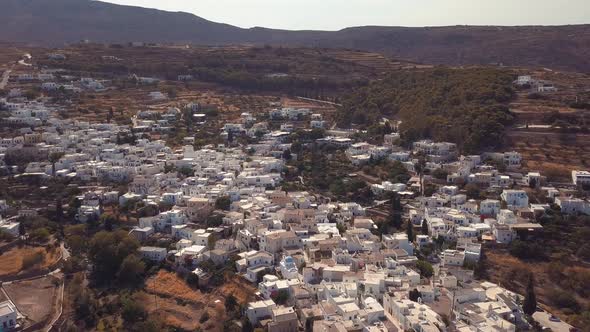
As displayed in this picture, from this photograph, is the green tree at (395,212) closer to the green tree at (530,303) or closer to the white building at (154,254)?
the green tree at (530,303)

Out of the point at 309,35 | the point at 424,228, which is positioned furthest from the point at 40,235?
the point at 309,35

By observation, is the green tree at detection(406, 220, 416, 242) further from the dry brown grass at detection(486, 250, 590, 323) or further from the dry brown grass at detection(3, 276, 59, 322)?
the dry brown grass at detection(3, 276, 59, 322)

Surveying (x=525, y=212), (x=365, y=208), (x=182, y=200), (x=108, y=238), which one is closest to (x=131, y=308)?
(x=108, y=238)

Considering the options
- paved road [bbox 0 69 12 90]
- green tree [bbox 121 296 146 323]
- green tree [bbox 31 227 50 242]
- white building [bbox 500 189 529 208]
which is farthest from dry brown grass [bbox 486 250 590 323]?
paved road [bbox 0 69 12 90]

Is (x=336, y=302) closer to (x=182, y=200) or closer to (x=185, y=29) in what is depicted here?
(x=182, y=200)

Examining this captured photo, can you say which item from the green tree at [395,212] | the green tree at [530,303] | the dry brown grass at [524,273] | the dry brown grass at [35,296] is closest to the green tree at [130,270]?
the dry brown grass at [35,296]

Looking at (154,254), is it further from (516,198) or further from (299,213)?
(516,198)

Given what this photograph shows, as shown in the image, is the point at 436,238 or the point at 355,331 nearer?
the point at 355,331
